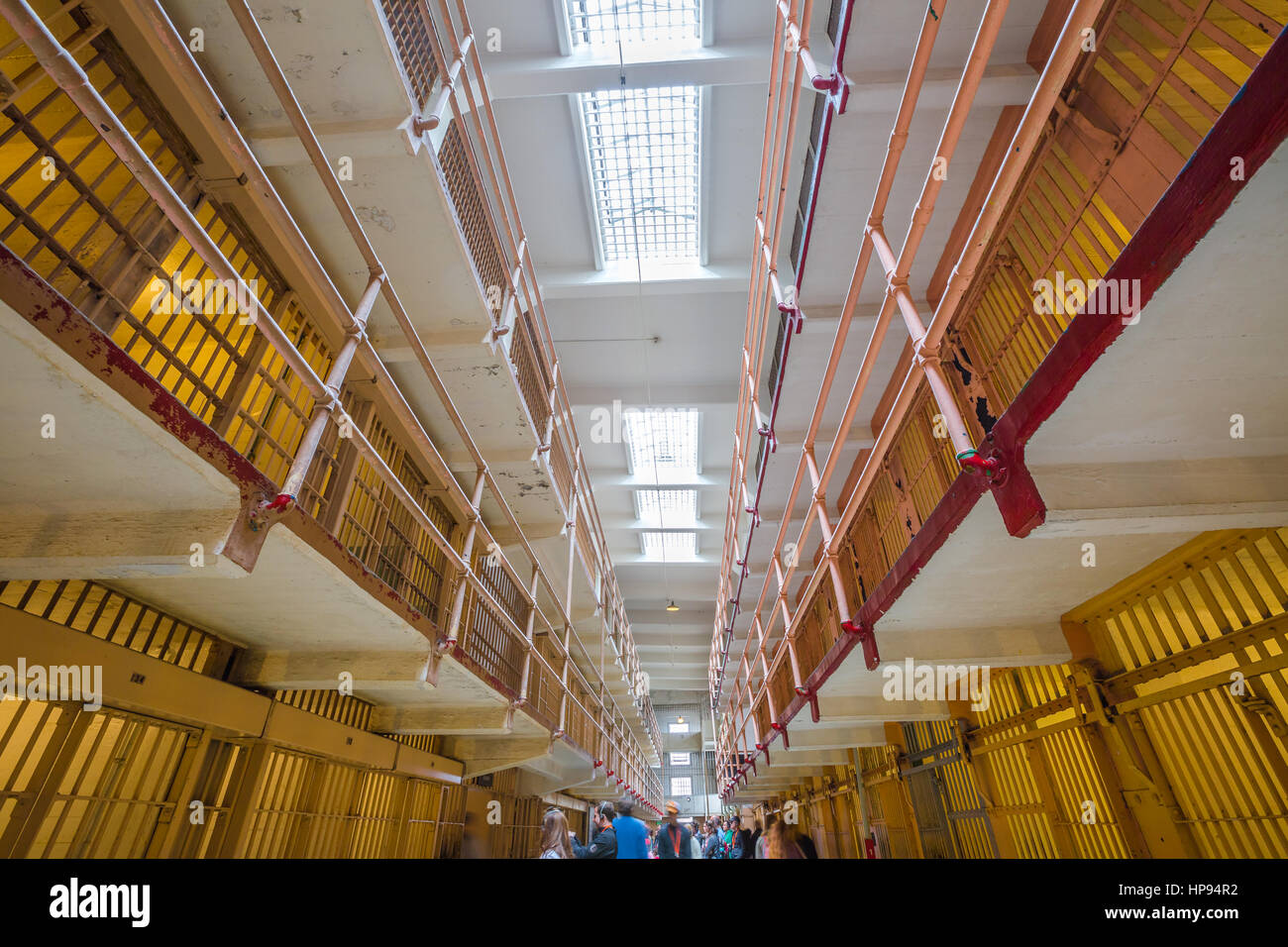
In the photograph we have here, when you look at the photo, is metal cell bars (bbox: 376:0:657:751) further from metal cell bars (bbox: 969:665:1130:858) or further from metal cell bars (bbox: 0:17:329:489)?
metal cell bars (bbox: 969:665:1130:858)

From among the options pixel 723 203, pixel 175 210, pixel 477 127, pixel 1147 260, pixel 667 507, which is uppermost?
pixel 723 203

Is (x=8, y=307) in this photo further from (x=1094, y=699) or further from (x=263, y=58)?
(x=1094, y=699)

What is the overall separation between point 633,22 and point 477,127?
11.0 feet

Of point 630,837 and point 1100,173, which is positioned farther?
point 630,837

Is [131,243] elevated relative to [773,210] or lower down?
lower down

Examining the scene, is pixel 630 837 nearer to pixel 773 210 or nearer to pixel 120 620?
pixel 120 620

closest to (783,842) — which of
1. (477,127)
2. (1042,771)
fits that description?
(1042,771)

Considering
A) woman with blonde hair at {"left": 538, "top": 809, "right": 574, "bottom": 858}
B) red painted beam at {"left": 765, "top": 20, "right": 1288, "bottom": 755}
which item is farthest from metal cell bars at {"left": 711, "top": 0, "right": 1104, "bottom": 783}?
woman with blonde hair at {"left": 538, "top": 809, "right": 574, "bottom": 858}

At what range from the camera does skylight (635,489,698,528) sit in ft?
56.7

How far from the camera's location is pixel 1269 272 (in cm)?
225

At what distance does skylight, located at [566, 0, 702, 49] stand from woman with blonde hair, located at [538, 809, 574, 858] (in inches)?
388

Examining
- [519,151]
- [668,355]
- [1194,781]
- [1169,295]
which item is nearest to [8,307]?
[1169,295]

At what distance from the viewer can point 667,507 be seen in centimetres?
1786
